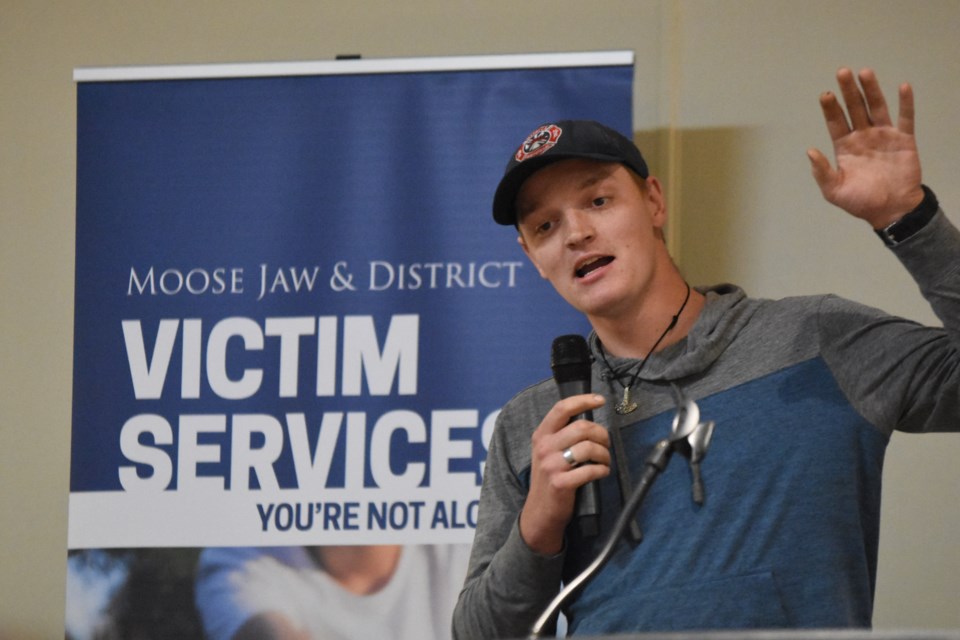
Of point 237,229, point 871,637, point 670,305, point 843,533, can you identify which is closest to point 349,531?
point 237,229

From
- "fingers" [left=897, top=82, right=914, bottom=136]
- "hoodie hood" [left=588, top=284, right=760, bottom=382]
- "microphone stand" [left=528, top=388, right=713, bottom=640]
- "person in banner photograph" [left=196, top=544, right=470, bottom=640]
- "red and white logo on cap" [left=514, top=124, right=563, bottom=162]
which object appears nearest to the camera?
"microphone stand" [left=528, top=388, right=713, bottom=640]

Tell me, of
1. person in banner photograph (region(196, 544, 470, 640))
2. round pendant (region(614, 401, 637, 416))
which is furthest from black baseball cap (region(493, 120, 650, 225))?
person in banner photograph (region(196, 544, 470, 640))

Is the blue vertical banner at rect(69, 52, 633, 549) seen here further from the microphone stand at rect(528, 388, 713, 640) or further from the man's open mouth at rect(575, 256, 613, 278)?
the microphone stand at rect(528, 388, 713, 640)

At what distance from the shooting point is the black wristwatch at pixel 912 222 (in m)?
1.60

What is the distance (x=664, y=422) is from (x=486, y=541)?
348 mm

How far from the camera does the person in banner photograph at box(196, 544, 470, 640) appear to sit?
9.27 ft

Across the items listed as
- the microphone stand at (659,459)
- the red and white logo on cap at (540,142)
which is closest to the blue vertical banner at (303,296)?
the red and white logo on cap at (540,142)

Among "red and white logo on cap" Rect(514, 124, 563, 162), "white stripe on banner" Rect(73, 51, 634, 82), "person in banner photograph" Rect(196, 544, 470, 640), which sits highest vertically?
"white stripe on banner" Rect(73, 51, 634, 82)

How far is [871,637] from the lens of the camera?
0.99 metres

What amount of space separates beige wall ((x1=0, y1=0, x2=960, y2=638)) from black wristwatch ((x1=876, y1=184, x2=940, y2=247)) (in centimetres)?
143

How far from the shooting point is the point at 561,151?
6.26 ft

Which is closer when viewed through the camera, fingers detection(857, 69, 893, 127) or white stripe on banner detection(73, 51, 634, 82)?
fingers detection(857, 69, 893, 127)

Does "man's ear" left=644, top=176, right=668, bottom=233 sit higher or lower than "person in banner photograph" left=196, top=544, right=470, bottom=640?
higher

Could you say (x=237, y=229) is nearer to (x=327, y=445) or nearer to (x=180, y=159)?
(x=180, y=159)
